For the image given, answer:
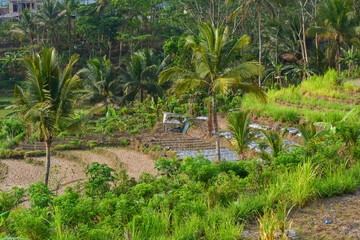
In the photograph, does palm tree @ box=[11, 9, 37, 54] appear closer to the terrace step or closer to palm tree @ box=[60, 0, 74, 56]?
palm tree @ box=[60, 0, 74, 56]

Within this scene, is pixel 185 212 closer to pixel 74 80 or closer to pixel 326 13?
pixel 74 80

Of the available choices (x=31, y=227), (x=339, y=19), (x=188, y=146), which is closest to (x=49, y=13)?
(x=188, y=146)

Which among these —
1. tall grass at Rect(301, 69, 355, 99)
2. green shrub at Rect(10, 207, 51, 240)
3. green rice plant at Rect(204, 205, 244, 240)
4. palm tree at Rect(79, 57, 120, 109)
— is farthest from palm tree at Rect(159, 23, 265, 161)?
palm tree at Rect(79, 57, 120, 109)

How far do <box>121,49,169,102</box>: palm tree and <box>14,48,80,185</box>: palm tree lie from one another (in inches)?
510

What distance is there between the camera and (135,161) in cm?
1370

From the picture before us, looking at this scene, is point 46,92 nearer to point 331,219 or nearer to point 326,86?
point 331,219

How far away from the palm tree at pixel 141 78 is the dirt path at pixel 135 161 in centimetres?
823

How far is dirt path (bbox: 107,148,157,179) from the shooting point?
12.3m

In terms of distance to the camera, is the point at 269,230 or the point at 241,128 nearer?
the point at 269,230

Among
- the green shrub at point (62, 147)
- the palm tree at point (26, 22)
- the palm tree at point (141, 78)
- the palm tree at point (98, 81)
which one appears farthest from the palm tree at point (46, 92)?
the palm tree at point (26, 22)

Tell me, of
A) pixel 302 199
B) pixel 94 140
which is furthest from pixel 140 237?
pixel 94 140

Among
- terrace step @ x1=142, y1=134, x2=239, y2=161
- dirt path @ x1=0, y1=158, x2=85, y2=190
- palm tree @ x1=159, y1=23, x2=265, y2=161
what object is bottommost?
dirt path @ x1=0, y1=158, x2=85, y2=190

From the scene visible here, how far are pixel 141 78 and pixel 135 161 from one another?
34.8 feet

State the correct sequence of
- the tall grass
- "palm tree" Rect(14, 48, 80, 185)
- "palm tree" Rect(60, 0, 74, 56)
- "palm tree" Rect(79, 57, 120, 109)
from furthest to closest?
"palm tree" Rect(60, 0, 74, 56), "palm tree" Rect(79, 57, 120, 109), the tall grass, "palm tree" Rect(14, 48, 80, 185)
